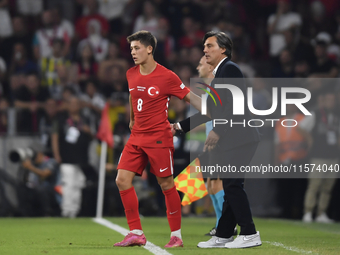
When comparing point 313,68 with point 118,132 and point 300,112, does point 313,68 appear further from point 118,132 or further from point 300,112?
point 118,132

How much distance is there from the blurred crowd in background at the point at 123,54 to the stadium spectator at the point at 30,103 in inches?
0.8

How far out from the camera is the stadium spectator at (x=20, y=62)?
1433 centimetres

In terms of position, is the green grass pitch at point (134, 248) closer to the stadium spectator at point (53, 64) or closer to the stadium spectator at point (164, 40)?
the stadium spectator at point (53, 64)

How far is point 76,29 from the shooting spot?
611 inches

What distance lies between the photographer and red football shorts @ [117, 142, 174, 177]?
244 inches

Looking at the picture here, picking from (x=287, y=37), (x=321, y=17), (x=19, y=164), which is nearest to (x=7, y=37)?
(x=19, y=164)

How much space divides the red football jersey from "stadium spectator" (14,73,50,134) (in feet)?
21.5

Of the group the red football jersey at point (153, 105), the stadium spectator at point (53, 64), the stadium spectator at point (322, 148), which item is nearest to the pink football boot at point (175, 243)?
the red football jersey at point (153, 105)

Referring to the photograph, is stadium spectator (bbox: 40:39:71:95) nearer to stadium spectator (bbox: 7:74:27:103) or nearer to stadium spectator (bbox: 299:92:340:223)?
stadium spectator (bbox: 7:74:27:103)

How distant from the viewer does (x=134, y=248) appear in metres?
6.07

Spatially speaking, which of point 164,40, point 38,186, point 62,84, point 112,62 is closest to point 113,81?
point 112,62

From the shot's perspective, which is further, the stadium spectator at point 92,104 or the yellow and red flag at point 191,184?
the stadium spectator at point 92,104

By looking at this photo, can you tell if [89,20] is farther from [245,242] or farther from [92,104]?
[245,242]

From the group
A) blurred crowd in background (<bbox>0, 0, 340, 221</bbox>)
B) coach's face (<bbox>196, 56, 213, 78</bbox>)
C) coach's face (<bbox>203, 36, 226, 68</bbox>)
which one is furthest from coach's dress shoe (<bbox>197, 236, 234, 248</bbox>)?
blurred crowd in background (<bbox>0, 0, 340, 221</bbox>)
